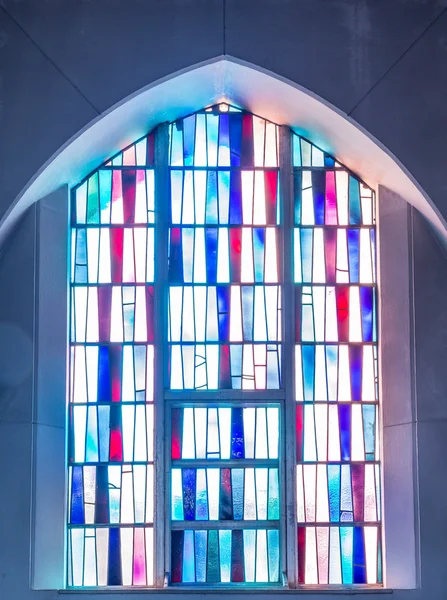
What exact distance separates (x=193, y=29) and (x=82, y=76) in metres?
0.78

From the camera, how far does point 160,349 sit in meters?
6.11

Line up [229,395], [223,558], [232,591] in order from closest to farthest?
[232,591] → [223,558] → [229,395]

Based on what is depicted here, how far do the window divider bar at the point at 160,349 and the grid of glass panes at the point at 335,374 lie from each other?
0.92 metres

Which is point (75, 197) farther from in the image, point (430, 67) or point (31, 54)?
point (430, 67)

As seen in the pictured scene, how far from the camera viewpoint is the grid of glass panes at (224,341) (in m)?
6.03

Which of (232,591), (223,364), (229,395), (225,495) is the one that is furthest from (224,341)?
(232,591)

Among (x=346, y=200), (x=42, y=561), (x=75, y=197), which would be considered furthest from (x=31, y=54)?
(x=42, y=561)

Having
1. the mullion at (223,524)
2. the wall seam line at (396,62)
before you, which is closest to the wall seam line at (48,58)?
the wall seam line at (396,62)

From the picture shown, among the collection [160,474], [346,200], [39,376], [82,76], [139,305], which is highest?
[82,76]

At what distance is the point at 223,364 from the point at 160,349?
0.45 metres

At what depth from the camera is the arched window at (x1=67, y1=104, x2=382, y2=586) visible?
602 centimetres

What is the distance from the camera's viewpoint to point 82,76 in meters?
5.68

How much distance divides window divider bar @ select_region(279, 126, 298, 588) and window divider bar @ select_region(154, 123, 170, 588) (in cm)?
81

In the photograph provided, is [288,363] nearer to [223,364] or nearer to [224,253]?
[223,364]
